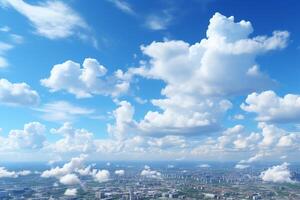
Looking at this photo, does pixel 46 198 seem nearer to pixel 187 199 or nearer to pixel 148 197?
pixel 148 197

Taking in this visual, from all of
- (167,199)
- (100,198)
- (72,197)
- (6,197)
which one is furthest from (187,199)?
(6,197)

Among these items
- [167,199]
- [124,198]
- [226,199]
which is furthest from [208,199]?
[124,198]

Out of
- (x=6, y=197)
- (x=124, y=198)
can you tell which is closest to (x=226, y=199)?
(x=124, y=198)

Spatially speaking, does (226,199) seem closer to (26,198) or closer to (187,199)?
(187,199)

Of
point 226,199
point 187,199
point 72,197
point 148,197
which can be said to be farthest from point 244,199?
point 72,197

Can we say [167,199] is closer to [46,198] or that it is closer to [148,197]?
[148,197]

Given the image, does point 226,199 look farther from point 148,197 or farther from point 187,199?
point 148,197
